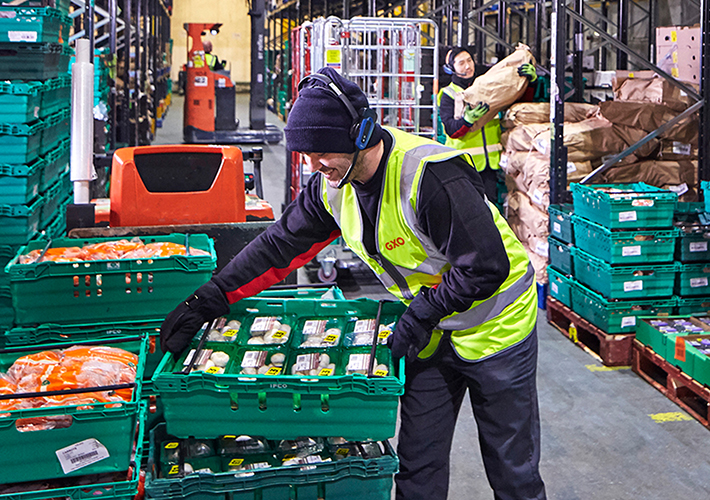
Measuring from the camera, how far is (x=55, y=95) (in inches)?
208

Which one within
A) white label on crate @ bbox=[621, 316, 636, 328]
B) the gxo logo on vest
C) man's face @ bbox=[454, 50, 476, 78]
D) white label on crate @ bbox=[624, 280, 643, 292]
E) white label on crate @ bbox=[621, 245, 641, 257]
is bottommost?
white label on crate @ bbox=[621, 316, 636, 328]

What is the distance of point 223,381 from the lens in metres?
2.21

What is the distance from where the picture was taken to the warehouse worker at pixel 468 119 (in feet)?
24.5

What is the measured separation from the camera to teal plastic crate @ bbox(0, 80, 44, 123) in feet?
14.1

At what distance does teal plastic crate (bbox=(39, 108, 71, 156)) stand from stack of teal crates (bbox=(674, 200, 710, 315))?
4.45m

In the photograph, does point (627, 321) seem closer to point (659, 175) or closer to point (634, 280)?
point (634, 280)

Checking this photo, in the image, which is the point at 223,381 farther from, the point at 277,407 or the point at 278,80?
the point at 278,80

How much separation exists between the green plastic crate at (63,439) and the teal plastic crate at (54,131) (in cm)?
316

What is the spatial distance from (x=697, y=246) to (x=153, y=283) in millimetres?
4136

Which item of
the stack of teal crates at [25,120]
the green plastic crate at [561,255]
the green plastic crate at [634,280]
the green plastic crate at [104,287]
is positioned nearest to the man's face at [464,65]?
the green plastic crate at [561,255]

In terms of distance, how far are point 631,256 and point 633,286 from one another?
0.22 meters

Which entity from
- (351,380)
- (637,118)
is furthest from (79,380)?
(637,118)

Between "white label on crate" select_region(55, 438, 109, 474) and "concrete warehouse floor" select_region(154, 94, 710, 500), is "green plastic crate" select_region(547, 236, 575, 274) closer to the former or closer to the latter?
"concrete warehouse floor" select_region(154, 94, 710, 500)

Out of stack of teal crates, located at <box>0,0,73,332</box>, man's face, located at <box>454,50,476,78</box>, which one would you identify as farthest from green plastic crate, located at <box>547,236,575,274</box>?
stack of teal crates, located at <box>0,0,73,332</box>
